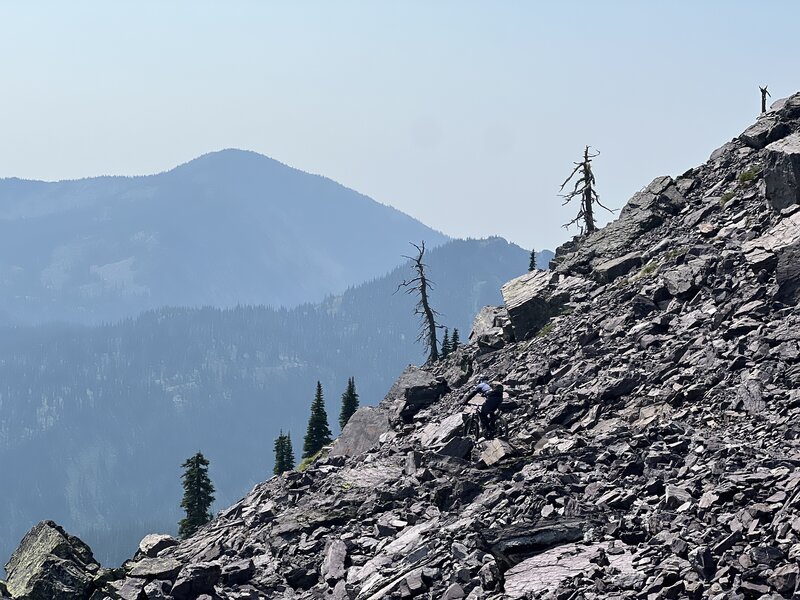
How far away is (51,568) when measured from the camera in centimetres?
3109

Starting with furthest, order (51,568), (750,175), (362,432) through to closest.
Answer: (750,175)
(362,432)
(51,568)

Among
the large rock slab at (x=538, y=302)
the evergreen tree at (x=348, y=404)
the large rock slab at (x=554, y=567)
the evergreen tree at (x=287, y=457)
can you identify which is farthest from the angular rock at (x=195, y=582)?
the evergreen tree at (x=348, y=404)

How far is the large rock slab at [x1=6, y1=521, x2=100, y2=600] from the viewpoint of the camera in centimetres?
3064

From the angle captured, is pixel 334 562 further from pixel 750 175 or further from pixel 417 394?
pixel 750 175

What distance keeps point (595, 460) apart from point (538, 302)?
21271mm

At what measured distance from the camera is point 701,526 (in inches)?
904

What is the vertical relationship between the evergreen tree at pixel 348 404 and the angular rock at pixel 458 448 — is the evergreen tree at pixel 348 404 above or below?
above

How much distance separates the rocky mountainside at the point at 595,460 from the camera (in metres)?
23.5

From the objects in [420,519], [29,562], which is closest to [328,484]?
[420,519]

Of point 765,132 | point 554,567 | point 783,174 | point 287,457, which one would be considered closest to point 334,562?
point 554,567

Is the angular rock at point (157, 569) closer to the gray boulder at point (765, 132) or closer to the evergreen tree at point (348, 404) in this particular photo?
the gray boulder at point (765, 132)

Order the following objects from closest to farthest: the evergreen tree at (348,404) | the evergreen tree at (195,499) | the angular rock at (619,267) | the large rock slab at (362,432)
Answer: the large rock slab at (362,432)
the angular rock at (619,267)
the evergreen tree at (195,499)
the evergreen tree at (348,404)

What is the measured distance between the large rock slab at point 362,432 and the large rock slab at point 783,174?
21.4 m

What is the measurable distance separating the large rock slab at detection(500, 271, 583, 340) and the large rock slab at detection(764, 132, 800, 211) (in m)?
12.0
